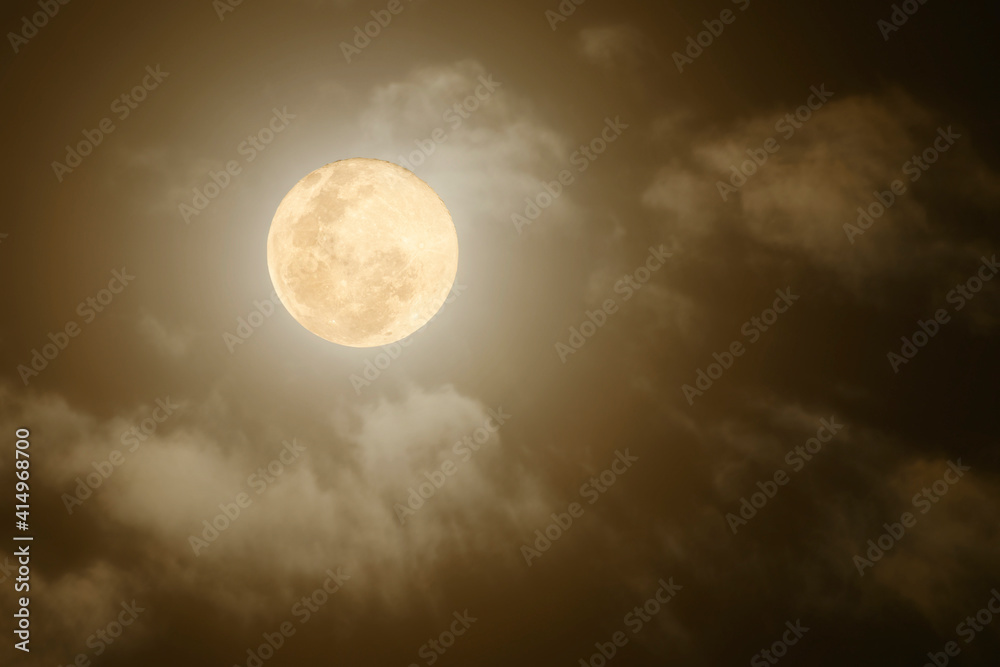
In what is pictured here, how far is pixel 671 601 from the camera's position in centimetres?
626

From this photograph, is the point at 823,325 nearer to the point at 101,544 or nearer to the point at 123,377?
the point at 123,377
